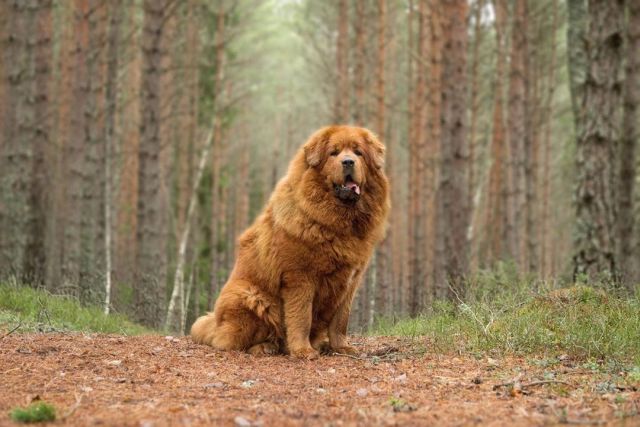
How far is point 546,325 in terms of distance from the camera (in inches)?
237

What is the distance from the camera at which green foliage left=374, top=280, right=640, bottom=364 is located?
526cm

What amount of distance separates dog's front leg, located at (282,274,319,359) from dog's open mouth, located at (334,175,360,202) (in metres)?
0.83

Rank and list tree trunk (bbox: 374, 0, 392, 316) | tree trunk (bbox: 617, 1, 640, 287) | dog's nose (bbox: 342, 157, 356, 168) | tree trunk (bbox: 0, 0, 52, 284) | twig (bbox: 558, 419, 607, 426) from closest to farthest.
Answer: twig (bbox: 558, 419, 607, 426) → dog's nose (bbox: 342, 157, 356, 168) → tree trunk (bbox: 0, 0, 52, 284) → tree trunk (bbox: 617, 1, 640, 287) → tree trunk (bbox: 374, 0, 392, 316)

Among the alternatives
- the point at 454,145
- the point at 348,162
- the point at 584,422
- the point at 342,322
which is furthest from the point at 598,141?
the point at 584,422

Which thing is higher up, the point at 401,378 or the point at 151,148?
the point at 151,148

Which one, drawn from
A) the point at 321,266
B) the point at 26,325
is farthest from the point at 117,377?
the point at 26,325

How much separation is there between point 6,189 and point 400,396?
8.57m

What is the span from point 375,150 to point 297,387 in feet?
8.32

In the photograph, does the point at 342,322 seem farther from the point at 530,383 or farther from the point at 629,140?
the point at 629,140

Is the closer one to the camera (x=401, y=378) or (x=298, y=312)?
(x=401, y=378)

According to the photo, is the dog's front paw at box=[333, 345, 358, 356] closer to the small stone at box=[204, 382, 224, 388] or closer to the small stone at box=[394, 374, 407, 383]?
the small stone at box=[394, 374, 407, 383]

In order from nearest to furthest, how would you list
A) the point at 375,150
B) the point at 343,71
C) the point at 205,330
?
the point at 375,150 < the point at 205,330 < the point at 343,71

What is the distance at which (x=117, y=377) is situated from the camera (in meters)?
4.96

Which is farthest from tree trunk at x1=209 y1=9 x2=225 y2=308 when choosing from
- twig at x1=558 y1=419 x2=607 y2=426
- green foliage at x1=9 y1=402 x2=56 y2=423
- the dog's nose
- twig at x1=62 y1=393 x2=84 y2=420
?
twig at x1=558 y1=419 x2=607 y2=426
